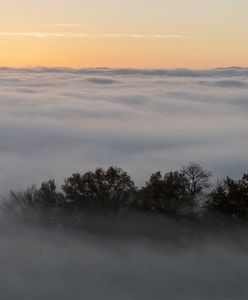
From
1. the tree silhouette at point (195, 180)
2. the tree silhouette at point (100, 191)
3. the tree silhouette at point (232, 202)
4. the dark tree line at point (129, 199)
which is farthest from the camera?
the tree silhouette at point (195, 180)

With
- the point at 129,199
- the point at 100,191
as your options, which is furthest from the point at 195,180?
the point at 100,191

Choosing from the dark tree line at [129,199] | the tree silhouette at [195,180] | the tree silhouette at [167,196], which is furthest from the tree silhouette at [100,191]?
the tree silhouette at [195,180]

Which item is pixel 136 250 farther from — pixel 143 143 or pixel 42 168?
pixel 143 143

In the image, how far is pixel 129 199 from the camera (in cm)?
3080

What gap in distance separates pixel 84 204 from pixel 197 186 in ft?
22.0

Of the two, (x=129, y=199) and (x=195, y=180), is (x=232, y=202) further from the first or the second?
(x=129, y=199)

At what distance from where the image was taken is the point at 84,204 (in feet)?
101

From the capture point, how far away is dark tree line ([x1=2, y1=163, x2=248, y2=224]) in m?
30.0

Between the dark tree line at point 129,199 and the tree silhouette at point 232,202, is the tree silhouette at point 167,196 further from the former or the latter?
the tree silhouette at point 232,202

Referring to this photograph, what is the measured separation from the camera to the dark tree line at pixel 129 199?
30016mm

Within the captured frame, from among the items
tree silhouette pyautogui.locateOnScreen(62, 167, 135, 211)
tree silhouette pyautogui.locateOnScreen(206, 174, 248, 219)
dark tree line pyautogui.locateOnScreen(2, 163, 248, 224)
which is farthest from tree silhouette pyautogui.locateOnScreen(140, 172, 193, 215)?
tree silhouette pyautogui.locateOnScreen(206, 174, 248, 219)

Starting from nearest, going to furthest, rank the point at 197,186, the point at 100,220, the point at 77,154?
the point at 100,220
the point at 197,186
the point at 77,154

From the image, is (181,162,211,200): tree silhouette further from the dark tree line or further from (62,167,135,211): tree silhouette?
(62,167,135,211): tree silhouette

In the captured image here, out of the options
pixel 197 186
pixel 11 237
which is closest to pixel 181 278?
pixel 197 186
